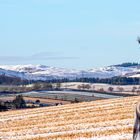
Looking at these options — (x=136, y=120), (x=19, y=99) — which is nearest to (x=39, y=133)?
(x=136, y=120)

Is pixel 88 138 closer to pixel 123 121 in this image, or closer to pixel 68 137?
pixel 68 137

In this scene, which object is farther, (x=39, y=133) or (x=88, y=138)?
(x=39, y=133)

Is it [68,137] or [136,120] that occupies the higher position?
[136,120]

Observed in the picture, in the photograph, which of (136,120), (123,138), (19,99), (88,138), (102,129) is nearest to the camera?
(136,120)

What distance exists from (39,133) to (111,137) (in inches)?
266

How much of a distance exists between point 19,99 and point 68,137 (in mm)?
99214

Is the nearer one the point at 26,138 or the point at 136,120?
the point at 136,120

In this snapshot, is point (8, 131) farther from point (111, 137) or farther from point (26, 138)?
Result: point (111, 137)

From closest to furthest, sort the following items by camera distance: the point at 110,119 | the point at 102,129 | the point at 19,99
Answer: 1. the point at 102,129
2. the point at 110,119
3. the point at 19,99

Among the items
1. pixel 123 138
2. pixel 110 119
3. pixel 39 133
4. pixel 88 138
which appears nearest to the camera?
pixel 123 138

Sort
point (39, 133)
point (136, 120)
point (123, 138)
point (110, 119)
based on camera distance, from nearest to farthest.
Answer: point (136, 120), point (123, 138), point (39, 133), point (110, 119)

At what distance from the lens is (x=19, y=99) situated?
402 feet

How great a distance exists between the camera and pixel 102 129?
26.2 meters

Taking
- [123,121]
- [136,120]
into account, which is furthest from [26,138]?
[136,120]
